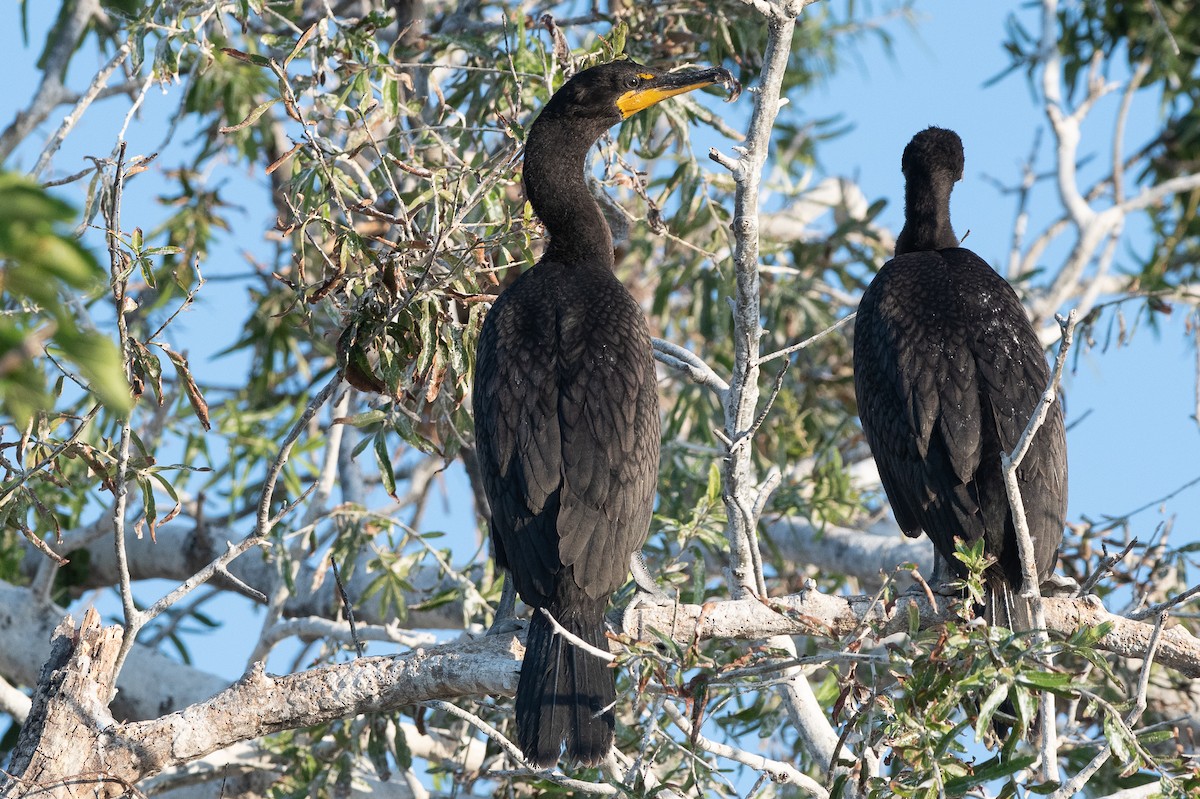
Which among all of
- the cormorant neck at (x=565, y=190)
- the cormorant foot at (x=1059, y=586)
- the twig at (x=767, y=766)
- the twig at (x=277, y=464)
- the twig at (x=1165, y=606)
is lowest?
the twig at (x=767, y=766)

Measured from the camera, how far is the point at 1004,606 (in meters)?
3.59

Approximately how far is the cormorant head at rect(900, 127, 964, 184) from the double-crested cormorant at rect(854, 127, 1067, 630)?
0.44 meters

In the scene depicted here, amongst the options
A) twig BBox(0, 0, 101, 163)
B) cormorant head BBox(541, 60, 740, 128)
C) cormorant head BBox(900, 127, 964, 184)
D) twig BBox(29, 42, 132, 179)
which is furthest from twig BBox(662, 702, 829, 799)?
twig BBox(0, 0, 101, 163)

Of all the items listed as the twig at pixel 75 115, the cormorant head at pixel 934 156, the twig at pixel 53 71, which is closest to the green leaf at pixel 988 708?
the cormorant head at pixel 934 156

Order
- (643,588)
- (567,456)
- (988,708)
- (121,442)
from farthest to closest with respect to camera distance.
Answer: (643,588) < (567,456) < (121,442) < (988,708)

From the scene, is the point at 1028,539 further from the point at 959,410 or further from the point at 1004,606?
the point at 959,410

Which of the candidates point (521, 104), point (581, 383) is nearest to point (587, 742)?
point (581, 383)

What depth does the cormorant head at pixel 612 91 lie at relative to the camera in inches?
167

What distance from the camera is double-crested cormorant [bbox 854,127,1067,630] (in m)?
3.69

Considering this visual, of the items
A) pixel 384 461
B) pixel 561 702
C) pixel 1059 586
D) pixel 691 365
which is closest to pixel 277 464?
pixel 384 461

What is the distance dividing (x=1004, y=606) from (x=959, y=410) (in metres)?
0.56

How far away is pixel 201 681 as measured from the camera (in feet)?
17.6

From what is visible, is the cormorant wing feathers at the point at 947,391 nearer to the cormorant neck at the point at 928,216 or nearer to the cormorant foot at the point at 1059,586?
the cormorant foot at the point at 1059,586

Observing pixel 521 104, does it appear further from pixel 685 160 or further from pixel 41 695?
pixel 41 695
